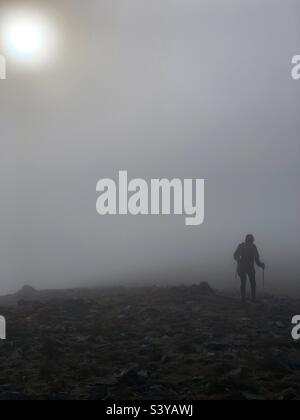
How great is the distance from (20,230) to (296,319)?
97.0m

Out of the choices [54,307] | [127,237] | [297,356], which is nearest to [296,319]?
[297,356]

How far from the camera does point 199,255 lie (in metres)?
65.1

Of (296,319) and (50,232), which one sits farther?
(50,232)

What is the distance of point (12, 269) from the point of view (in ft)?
322

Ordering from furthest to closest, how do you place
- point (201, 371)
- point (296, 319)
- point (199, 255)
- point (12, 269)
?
1. point (12, 269)
2. point (199, 255)
3. point (296, 319)
4. point (201, 371)

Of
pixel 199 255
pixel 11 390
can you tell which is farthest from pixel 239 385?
pixel 199 255

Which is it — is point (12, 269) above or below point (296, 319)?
below

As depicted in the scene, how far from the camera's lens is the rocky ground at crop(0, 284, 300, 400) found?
346 inches

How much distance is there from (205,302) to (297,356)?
736cm

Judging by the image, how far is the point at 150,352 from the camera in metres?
11.1

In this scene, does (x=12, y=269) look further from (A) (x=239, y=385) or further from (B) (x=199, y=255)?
(A) (x=239, y=385)

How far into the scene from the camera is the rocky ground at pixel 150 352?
28.8ft

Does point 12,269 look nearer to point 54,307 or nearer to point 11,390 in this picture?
point 54,307

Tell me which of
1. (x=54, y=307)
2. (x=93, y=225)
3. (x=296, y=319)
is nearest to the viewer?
(x=296, y=319)
